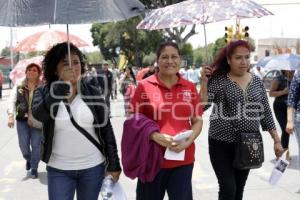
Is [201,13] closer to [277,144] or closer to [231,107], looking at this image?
[231,107]

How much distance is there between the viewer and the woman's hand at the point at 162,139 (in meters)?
3.47

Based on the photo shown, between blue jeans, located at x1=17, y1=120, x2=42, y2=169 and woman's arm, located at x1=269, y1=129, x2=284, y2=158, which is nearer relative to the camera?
woman's arm, located at x1=269, y1=129, x2=284, y2=158

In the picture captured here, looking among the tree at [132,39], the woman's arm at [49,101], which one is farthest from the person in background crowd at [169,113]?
the tree at [132,39]

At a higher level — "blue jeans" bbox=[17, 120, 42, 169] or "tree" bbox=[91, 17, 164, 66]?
"tree" bbox=[91, 17, 164, 66]

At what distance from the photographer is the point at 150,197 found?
3666 millimetres

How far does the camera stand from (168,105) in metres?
3.55

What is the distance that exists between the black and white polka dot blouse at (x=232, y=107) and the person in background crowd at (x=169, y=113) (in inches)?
17.8

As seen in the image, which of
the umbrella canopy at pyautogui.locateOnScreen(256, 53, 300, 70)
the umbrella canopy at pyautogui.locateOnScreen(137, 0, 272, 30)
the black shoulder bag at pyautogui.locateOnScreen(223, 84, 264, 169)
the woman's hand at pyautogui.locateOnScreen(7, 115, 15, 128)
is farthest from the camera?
the umbrella canopy at pyautogui.locateOnScreen(256, 53, 300, 70)

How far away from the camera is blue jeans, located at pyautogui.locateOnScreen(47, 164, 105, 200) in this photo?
11.0 feet

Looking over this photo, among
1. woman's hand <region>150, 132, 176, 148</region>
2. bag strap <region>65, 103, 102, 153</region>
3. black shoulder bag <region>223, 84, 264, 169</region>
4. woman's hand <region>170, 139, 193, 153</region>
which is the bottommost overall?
black shoulder bag <region>223, 84, 264, 169</region>

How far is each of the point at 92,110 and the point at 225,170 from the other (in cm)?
140

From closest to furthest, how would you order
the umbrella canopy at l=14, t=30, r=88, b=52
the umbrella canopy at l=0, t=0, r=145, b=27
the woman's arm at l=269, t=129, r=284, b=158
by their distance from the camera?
the umbrella canopy at l=0, t=0, r=145, b=27
the woman's arm at l=269, t=129, r=284, b=158
the umbrella canopy at l=14, t=30, r=88, b=52

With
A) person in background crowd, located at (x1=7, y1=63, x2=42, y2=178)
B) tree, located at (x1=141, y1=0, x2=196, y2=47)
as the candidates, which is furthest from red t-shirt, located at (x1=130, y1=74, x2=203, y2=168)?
tree, located at (x1=141, y1=0, x2=196, y2=47)

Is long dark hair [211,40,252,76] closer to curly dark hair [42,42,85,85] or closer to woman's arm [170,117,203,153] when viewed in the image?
woman's arm [170,117,203,153]
